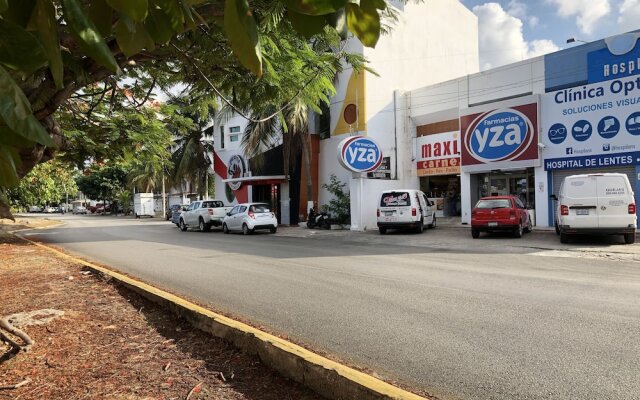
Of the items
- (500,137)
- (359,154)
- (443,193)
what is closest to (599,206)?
(500,137)

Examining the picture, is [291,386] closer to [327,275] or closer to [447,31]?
[327,275]

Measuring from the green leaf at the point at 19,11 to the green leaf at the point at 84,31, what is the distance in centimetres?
12

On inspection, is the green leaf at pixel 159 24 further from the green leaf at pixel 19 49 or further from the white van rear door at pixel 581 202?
the white van rear door at pixel 581 202

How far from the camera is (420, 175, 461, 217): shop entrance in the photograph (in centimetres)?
2461

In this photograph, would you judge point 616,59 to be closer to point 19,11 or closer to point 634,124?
point 634,124

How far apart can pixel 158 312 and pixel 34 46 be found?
16.9ft

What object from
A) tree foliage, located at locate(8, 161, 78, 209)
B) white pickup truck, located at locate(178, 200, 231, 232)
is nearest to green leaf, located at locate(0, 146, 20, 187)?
tree foliage, located at locate(8, 161, 78, 209)

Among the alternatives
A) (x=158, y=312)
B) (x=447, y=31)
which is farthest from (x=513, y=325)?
(x=447, y=31)

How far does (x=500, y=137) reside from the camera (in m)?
19.7

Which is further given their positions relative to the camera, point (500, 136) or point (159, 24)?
point (500, 136)

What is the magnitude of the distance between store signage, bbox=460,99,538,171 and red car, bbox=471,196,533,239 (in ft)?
11.7

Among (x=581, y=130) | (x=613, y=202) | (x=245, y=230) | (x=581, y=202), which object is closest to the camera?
(x=613, y=202)

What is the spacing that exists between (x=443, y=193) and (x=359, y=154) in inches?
265

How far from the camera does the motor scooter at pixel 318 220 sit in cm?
2302
